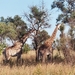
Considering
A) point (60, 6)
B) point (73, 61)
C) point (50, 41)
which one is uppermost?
point (60, 6)

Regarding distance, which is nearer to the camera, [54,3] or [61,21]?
[61,21]

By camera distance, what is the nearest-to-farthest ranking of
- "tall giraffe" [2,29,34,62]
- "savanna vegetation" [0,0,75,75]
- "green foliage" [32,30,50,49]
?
"savanna vegetation" [0,0,75,75] < "tall giraffe" [2,29,34,62] < "green foliage" [32,30,50,49]

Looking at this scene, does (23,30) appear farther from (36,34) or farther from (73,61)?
(73,61)

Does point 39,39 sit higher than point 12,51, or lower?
higher

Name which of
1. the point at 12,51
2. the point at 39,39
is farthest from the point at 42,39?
the point at 12,51

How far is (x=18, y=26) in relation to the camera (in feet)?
70.7

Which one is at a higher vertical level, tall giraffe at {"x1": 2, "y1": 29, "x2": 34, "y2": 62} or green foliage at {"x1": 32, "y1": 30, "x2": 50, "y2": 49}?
green foliage at {"x1": 32, "y1": 30, "x2": 50, "y2": 49}

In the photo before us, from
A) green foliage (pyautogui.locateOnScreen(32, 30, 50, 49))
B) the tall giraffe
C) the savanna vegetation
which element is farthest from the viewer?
green foliage (pyautogui.locateOnScreen(32, 30, 50, 49))

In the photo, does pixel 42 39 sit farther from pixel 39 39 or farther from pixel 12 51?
pixel 12 51

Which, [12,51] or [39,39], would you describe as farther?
[39,39]

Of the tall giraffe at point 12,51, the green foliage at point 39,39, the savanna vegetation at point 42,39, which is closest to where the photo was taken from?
the savanna vegetation at point 42,39

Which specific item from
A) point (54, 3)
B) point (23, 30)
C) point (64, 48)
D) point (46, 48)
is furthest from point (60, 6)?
point (64, 48)

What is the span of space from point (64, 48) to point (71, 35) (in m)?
0.80

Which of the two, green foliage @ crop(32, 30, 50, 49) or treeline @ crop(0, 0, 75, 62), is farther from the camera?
green foliage @ crop(32, 30, 50, 49)
